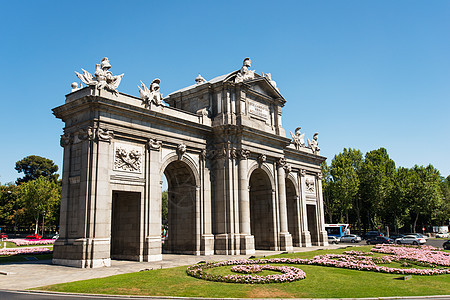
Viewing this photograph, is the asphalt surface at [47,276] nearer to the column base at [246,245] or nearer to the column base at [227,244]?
the column base at [227,244]

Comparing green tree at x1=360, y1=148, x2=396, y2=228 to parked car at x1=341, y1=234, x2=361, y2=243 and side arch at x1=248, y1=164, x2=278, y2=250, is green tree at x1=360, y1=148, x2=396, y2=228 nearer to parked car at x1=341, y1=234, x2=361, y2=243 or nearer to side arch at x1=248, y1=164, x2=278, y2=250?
parked car at x1=341, y1=234, x2=361, y2=243

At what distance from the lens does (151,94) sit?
2909cm

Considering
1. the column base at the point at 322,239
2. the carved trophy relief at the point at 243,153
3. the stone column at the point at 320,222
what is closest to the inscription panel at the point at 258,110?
the carved trophy relief at the point at 243,153

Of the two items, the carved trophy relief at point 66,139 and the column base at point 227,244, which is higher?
the carved trophy relief at point 66,139

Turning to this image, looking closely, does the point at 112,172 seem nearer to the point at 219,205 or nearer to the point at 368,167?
the point at 219,205

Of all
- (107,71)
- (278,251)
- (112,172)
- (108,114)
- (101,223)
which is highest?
(107,71)

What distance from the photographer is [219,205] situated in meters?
32.6

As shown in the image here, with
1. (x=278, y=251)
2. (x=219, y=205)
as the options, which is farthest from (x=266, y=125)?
(x=278, y=251)

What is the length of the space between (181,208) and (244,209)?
5.63 m

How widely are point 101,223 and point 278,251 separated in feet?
59.1

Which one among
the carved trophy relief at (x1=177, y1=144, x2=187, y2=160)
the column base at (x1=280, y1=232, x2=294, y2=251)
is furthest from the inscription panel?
the column base at (x1=280, y1=232, x2=294, y2=251)

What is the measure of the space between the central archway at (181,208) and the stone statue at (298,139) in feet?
59.7

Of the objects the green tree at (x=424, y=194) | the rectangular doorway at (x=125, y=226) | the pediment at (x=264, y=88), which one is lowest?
the rectangular doorway at (x=125, y=226)

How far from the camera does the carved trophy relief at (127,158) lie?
26281 millimetres
